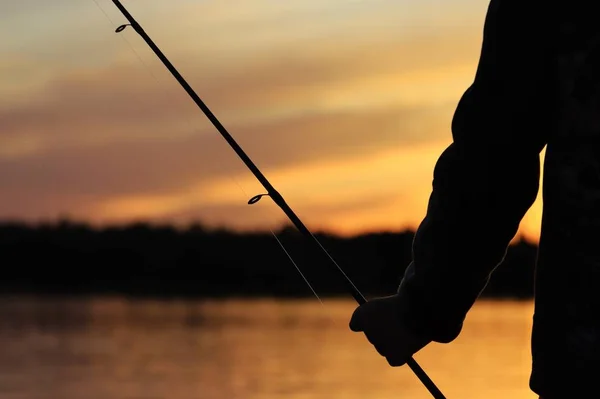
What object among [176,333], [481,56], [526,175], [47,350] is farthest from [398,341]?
[176,333]

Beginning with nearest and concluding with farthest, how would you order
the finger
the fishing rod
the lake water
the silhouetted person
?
the silhouetted person < the finger < the fishing rod < the lake water

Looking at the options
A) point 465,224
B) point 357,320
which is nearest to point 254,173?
point 357,320

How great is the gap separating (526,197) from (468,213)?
95 millimetres

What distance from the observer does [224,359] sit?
126 feet

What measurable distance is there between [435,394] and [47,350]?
39093 millimetres

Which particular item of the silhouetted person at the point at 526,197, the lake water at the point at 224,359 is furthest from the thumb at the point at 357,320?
the lake water at the point at 224,359

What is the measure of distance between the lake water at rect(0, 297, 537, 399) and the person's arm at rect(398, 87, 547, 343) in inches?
979

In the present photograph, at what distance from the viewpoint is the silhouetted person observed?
1.56 m

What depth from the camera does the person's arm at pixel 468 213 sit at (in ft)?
5.65

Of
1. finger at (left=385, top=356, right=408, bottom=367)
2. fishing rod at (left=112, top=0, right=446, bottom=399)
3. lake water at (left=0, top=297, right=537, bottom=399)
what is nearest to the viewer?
finger at (left=385, top=356, right=408, bottom=367)

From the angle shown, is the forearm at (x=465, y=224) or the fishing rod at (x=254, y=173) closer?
the forearm at (x=465, y=224)

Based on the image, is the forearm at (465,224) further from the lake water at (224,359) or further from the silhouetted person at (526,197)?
the lake water at (224,359)

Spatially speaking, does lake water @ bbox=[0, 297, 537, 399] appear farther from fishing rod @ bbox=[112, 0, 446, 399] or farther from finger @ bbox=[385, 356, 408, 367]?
finger @ bbox=[385, 356, 408, 367]

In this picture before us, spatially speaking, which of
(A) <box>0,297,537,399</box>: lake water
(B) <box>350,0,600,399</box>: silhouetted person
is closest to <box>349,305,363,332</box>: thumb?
(B) <box>350,0,600,399</box>: silhouetted person
